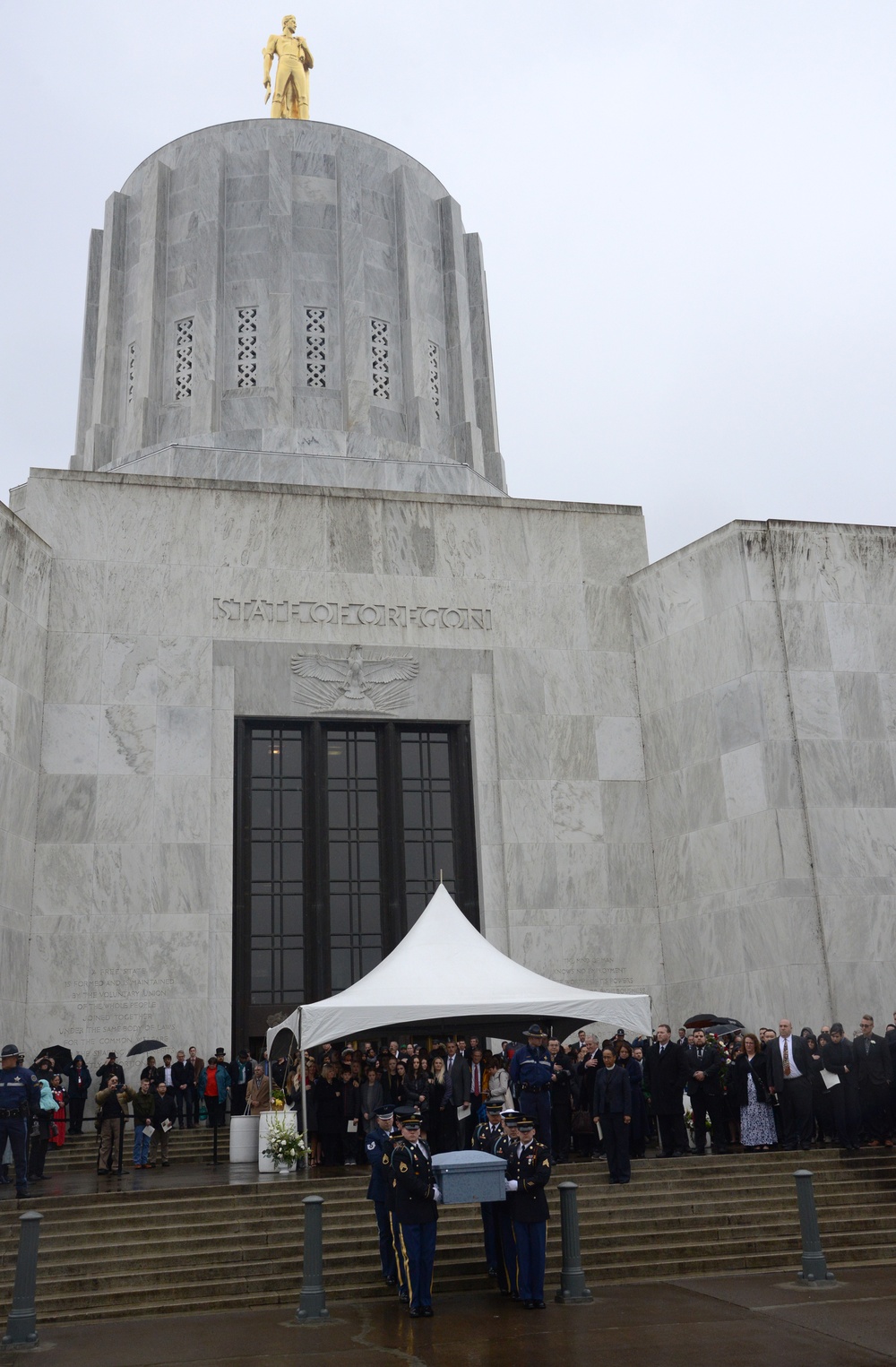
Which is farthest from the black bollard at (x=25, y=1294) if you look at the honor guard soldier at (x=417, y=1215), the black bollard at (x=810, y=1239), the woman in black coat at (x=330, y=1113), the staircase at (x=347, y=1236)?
Result: the woman in black coat at (x=330, y=1113)

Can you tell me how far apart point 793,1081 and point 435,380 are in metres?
19.2

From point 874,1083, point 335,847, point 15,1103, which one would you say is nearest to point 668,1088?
point 874,1083

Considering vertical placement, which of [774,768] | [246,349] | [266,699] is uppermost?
[246,349]

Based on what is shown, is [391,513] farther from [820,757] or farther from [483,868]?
[820,757]

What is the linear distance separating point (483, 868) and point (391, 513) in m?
7.36

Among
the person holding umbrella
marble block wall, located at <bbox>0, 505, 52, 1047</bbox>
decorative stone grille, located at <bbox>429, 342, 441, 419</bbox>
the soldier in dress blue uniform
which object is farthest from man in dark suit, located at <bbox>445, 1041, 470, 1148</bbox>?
decorative stone grille, located at <bbox>429, 342, 441, 419</bbox>

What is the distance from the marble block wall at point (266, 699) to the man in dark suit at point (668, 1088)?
7.36 meters

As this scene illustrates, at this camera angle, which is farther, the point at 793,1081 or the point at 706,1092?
the point at 706,1092

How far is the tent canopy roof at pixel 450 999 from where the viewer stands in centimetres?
1578

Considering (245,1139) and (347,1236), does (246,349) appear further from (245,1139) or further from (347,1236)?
(347,1236)

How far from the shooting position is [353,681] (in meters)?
25.1

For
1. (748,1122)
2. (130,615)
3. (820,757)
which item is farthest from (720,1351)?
(130,615)

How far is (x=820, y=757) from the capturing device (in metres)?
23.1

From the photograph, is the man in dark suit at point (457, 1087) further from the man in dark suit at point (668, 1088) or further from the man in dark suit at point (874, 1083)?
the man in dark suit at point (874, 1083)
